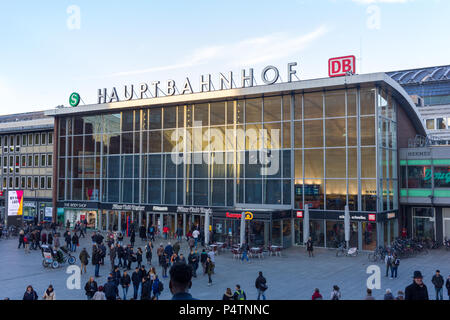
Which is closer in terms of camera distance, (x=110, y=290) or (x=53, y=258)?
(x=110, y=290)

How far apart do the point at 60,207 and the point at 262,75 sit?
29.2 meters

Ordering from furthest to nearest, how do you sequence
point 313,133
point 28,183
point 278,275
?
point 28,183 < point 313,133 < point 278,275

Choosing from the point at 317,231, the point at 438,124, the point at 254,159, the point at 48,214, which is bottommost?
the point at 317,231

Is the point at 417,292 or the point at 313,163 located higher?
the point at 313,163

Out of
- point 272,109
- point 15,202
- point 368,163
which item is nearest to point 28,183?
point 15,202

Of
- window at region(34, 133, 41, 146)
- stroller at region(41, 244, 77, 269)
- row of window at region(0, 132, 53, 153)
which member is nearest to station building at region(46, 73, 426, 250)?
row of window at region(0, 132, 53, 153)

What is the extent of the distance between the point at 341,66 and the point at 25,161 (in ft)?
143

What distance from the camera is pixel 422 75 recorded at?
8038 cm

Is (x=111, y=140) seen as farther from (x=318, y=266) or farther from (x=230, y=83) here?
(x=318, y=266)

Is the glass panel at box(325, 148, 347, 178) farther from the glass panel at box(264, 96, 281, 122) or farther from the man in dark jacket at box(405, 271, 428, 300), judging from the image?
the man in dark jacket at box(405, 271, 428, 300)

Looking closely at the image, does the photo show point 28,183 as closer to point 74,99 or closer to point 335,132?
point 74,99

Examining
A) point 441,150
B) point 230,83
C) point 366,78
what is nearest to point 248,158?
point 230,83

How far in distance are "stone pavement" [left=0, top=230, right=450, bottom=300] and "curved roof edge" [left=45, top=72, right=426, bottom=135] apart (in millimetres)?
13347

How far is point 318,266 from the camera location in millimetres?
27125
